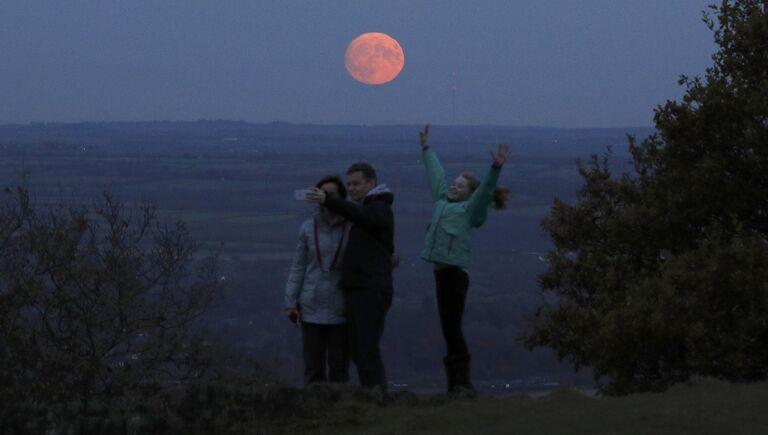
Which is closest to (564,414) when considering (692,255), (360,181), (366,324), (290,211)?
(366,324)

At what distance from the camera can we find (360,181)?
320 inches

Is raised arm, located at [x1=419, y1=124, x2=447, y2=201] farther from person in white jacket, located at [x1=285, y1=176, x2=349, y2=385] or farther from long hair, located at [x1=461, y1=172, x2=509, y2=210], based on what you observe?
person in white jacket, located at [x1=285, y1=176, x2=349, y2=385]

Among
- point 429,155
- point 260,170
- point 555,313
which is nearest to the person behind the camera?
point 429,155

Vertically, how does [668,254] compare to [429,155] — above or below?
below

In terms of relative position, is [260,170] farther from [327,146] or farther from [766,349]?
[766,349]

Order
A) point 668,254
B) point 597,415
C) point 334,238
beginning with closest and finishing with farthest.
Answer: point 597,415 < point 334,238 < point 668,254

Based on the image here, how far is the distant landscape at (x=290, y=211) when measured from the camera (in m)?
45.8

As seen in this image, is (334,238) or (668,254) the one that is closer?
(334,238)

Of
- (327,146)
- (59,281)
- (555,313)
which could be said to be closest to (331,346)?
(59,281)

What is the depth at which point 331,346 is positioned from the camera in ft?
27.8

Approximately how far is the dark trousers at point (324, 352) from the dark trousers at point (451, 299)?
770 millimetres

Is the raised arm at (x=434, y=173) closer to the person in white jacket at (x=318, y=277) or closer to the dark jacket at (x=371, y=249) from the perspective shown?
the dark jacket at (x=371, y=249)

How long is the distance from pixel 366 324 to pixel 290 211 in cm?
10081

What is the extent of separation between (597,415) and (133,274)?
616 centimetres
